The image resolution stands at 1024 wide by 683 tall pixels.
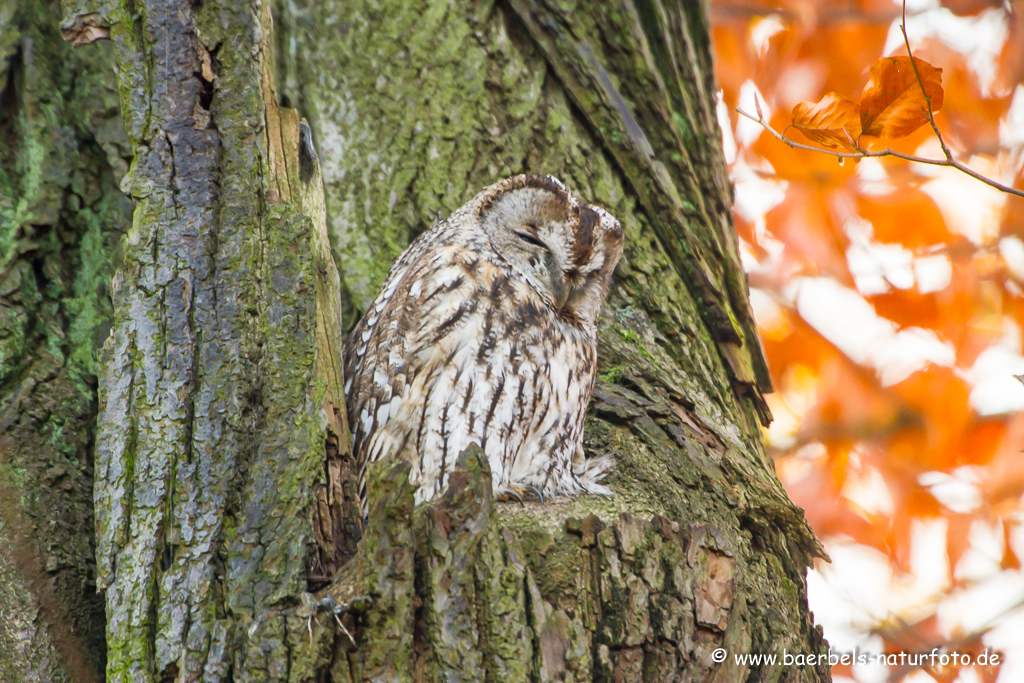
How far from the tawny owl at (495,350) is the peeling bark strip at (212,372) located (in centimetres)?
35

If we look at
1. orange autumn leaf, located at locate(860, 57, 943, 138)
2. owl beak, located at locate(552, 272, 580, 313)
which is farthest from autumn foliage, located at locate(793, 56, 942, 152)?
owl beak, located at locate(552, 272, 580, 313)

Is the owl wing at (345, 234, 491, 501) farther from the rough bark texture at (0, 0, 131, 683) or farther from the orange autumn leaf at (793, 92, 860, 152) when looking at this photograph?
the orange autumn leaf at (793, 92, 860, 152)

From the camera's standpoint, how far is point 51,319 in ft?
6.41

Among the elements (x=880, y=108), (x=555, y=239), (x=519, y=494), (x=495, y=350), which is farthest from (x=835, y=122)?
(x=519, y=494)

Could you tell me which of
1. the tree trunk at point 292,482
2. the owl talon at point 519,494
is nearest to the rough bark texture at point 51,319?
the tree trunk at point 292,482

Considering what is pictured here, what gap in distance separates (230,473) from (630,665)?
34.7 inches

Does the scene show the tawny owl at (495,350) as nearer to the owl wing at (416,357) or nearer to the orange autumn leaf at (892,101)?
the owl wing at (416,357)

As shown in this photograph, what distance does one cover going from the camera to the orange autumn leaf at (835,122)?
1.84 m

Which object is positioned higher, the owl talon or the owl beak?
the owl beak

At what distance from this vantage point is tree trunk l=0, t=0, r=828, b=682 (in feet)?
4.32

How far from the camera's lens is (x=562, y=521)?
1.61 m

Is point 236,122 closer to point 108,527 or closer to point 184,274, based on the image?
point 184,274

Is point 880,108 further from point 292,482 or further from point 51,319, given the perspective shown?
point 51,319

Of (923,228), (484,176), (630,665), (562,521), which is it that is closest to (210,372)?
(562,521)
